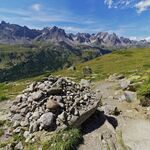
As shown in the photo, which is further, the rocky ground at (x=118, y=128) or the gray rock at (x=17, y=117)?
the gray rock at (x=17, y=117)

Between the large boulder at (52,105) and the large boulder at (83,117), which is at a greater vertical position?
the large boulder at (52,105)

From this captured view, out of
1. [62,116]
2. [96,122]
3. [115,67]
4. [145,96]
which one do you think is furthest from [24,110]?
[115,67]

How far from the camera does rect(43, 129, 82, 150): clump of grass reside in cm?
1960

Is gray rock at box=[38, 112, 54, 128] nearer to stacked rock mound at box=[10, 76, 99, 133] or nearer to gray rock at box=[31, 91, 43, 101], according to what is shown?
stacked rock mound at box=[10, 76, 99, 133]

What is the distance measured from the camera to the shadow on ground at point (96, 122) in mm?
24000

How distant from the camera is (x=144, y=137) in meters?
23.5

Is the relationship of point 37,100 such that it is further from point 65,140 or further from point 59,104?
point 65,140

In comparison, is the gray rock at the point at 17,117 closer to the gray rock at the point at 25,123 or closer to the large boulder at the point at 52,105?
the gray rock at the point at 25,123

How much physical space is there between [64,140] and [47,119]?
2.47 meters

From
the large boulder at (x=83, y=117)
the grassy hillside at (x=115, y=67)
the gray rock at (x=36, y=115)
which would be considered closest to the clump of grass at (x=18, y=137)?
the gray rock at (x=36, y=115)

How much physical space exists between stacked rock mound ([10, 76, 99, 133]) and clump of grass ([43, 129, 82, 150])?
83 cm

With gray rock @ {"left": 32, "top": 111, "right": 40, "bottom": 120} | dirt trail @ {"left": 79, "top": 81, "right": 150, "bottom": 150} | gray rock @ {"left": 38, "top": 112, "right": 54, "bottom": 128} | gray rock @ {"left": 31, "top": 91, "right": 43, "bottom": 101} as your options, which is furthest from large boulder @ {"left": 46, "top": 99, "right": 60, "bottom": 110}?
dirt trail @ {"left": 79, "top": 81, "right": 150, "bottom": 150}

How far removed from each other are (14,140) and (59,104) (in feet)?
14.1

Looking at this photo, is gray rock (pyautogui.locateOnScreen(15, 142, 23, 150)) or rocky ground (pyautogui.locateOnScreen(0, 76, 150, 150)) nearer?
gray rock (pyautogui.locateOnScreen(15, 142, 23, 150))
